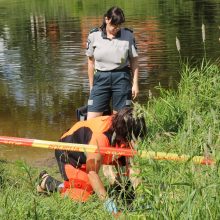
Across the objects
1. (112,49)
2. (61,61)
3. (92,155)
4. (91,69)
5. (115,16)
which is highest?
(115,16)

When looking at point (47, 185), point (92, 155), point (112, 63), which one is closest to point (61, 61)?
point (112, 63)

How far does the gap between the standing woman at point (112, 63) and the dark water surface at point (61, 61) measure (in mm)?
1336

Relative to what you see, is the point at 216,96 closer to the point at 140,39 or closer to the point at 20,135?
the point at 20,135

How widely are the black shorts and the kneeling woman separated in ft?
3.83

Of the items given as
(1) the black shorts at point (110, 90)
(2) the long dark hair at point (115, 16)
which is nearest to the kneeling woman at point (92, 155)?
Result: (1) the black shorts at point (110, 90)

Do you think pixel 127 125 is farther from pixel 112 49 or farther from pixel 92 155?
pixel 112 49

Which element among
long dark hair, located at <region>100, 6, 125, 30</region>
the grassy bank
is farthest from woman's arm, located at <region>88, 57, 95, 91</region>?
the grassy bank

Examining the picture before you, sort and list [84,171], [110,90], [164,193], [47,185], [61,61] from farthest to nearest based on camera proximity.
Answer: [61,61], [110,90], [47,185], [84,171], [164,193]

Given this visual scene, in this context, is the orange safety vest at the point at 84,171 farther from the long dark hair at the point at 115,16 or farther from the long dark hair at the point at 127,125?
the long dark hair at the point at 115,16

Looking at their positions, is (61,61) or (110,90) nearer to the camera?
(110,90)

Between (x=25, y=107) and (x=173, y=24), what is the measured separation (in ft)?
38.7

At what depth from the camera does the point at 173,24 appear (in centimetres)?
2084

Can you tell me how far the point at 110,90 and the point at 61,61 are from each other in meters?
8.29

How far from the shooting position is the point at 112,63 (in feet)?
19.9
